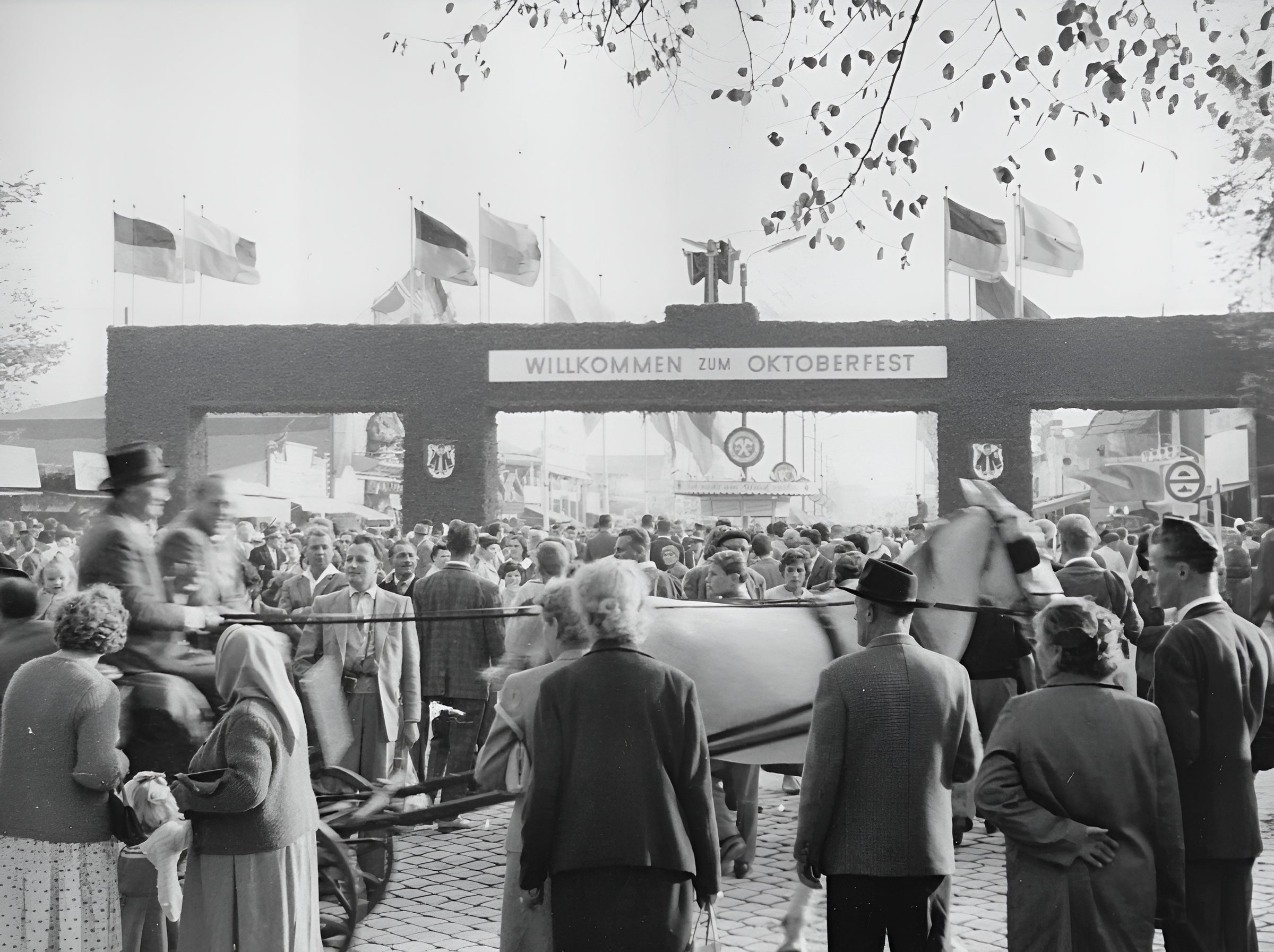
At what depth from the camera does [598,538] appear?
11.4 meters

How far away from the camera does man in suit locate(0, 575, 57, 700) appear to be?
4.93m

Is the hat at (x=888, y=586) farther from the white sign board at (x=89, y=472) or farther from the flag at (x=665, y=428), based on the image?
the flag at (x=665, y=428)

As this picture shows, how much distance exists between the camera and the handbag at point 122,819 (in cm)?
422

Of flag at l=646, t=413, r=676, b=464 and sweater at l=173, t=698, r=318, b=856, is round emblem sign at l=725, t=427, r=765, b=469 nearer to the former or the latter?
flag at l=646, t=413, r=676, b=464

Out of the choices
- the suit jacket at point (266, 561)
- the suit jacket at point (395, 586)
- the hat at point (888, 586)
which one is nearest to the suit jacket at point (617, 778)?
the hat at point (888, 586)

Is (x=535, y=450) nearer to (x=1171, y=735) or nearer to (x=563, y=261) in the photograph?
(x=563, y=261)

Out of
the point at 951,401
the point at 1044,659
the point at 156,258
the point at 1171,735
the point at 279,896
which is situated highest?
the point at 156,258

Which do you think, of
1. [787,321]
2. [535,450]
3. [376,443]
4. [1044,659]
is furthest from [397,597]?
[535,450]


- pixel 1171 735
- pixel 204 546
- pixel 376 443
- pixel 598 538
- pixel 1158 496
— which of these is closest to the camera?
pixel 1171 735

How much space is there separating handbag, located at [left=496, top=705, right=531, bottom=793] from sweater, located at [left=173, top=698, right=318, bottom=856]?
81 cm

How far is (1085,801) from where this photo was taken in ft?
11.8

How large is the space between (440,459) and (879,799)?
20.7 meters

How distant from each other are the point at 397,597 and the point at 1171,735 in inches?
200

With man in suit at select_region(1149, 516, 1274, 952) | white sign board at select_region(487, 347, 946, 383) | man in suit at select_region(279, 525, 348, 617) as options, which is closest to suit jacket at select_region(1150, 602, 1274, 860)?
man in suit at select_region(1149, 516, 1274, 952)
